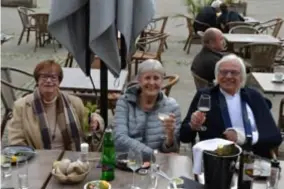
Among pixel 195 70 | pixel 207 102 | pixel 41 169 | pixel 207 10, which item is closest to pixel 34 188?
pixel 41 169

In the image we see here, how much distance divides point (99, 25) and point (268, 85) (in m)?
2.54

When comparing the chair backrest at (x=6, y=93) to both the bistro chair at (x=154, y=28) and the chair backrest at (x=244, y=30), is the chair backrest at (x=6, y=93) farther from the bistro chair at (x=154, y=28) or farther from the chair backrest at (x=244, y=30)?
the chair backrest at (x=244, y=30)

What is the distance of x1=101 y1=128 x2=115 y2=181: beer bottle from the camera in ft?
8.84

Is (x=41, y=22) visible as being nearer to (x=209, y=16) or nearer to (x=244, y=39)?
(x=209, y=16)

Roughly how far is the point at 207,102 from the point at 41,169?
1077 mm

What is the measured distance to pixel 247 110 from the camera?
11.9ft

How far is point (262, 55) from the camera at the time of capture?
Answer: 7062 millimetres

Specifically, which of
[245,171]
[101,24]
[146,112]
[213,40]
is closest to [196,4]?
[213,40]

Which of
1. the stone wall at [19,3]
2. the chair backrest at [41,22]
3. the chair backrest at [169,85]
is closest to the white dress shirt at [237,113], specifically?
the chair backrest at [169,85]

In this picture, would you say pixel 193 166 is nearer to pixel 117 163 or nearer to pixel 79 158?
pixel 117 163

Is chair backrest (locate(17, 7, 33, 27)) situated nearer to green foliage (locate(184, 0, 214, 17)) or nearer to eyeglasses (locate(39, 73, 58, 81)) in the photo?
green foliage (locate(184, 0, 214, 17))

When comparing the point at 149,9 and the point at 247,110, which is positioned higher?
the point at 149,9

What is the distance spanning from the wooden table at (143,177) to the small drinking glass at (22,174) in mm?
113

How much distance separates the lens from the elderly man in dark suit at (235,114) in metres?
3.52
